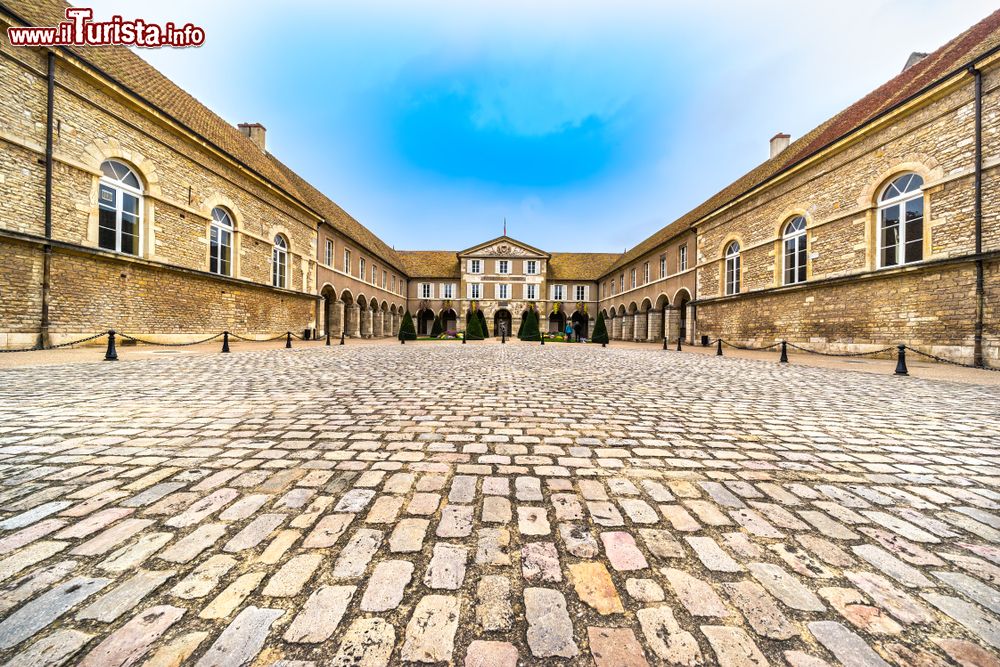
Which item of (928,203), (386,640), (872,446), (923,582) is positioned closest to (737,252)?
(928,203)

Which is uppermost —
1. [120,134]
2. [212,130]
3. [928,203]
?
[212,130]

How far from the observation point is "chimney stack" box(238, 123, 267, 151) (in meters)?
22.1

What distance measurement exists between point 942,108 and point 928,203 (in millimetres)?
2676

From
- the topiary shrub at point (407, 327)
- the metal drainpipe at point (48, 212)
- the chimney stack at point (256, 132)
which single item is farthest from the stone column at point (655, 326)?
the metal drainpipe at point (48, 212)

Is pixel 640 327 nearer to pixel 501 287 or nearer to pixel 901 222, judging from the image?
pixel 501 287

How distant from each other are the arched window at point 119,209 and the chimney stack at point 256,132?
1193 cm

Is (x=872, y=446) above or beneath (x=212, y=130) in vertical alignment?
beneath

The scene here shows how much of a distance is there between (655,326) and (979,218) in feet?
57.4

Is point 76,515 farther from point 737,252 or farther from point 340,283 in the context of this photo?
point 340,283

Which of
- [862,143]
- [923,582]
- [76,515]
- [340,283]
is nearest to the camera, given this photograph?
[923,582]

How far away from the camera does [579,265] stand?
41.6 metres

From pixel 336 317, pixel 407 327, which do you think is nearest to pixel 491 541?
pixel 407 327

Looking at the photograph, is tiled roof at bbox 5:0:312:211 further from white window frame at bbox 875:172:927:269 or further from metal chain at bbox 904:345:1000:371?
metal chain at bbox 904:345:1000:371

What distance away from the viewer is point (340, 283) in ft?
80.8
